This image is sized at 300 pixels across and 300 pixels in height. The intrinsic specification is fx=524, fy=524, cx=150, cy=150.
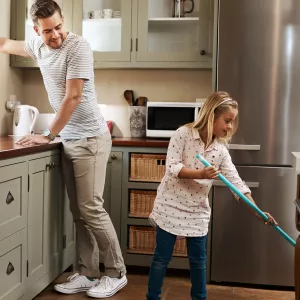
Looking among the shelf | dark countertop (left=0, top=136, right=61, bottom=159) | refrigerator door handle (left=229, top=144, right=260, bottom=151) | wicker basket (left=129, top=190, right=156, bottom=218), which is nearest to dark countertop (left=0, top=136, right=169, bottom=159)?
dark countertop (left=0, top=136, right=61, bottom=159)

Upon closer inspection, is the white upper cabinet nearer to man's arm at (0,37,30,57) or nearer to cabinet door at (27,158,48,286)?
man's arm at (0,37,30,57)

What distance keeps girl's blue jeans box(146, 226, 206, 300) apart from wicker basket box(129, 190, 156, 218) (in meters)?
0.88

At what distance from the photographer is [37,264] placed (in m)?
2.67

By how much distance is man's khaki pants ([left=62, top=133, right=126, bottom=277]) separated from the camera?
2.73 m

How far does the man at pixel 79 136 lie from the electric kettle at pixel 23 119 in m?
0.50

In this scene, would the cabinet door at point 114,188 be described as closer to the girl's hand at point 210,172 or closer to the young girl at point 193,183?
the young girl at point 193,183

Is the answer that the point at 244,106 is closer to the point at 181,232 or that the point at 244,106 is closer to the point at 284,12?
the point at 284,12

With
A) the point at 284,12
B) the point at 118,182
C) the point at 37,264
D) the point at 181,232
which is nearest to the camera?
the point at 181,232

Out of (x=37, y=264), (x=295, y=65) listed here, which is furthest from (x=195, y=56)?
(x=37, y=264)

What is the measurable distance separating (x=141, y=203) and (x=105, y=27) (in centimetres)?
118

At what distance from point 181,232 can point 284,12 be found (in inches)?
55.5

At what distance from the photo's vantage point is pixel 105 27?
3449mm

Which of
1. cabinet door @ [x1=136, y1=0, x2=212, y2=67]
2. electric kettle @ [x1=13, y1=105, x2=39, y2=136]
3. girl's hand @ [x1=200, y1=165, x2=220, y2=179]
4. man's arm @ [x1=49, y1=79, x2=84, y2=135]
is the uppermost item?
cabinet door @ [x1=136, y1=0, x2=212, y2=67]

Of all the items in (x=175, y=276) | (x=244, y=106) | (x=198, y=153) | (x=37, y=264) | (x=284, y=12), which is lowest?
(x=175, y=276)
